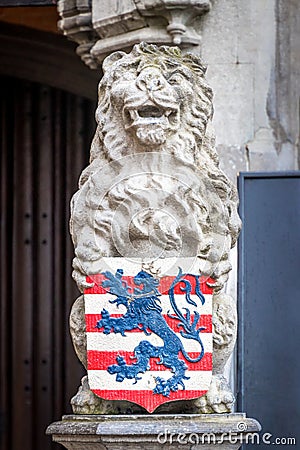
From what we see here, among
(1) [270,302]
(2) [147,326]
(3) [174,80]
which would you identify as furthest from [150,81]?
(1) [270,302]

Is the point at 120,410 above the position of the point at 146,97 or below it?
below

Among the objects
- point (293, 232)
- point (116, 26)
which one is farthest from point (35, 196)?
point (293, 232)

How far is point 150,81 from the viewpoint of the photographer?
5996 millimetres

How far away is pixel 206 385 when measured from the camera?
5.87 metres

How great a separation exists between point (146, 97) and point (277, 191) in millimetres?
1391

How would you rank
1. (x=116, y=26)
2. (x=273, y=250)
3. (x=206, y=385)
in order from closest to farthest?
1. (x=206, y=385)
2. (x=273, y=250)
3. (x=116, y=26)

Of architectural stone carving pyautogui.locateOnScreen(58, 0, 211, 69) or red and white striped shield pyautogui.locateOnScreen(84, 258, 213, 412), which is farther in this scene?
architectural stone carving pyautogui.locateOnScreen(58, 0, 211, 69)

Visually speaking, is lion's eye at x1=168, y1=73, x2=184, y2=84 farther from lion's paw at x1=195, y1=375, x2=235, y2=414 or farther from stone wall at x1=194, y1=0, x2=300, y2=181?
stone wall at x1=194, y1=0, x2=300, y2=181

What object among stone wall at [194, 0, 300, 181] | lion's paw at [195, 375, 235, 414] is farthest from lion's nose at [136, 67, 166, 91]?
stone wall at [194, 0, 300, 181]

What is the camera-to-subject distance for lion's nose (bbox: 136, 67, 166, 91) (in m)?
5.98

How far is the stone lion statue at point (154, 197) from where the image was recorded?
5.95m

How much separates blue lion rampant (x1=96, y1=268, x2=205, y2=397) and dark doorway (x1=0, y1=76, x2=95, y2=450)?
3.16 metres

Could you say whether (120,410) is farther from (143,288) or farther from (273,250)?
(273,250)

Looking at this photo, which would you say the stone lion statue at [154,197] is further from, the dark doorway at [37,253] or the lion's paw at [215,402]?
the dark doorway at [37,253]
